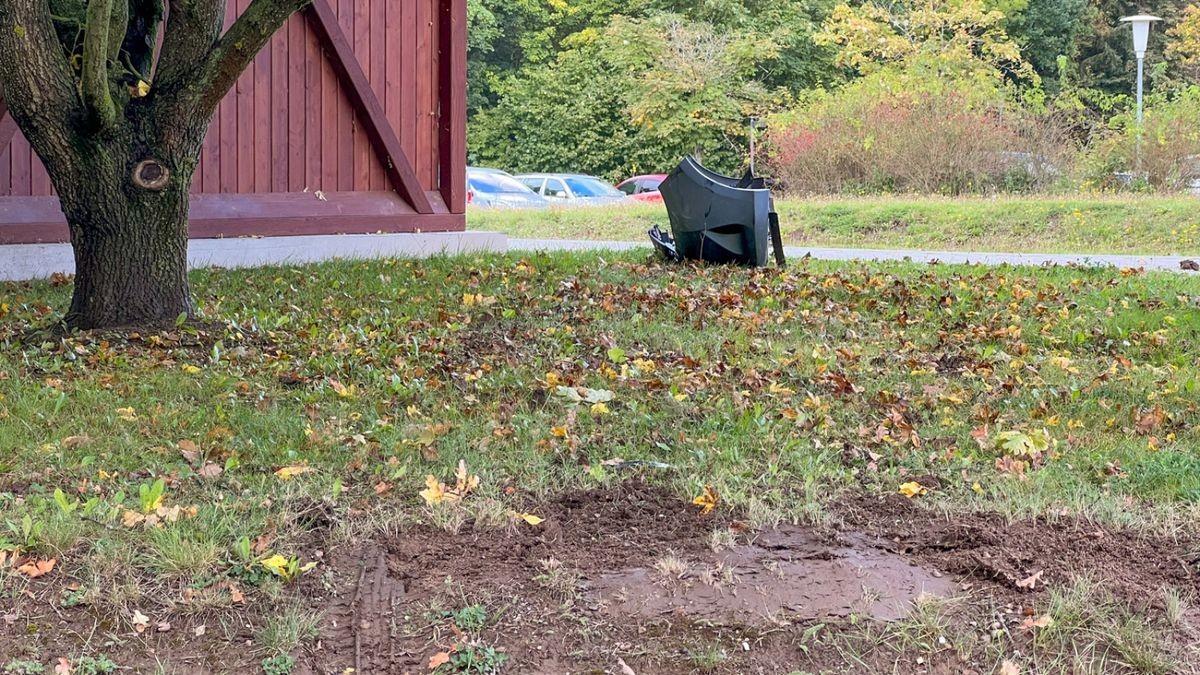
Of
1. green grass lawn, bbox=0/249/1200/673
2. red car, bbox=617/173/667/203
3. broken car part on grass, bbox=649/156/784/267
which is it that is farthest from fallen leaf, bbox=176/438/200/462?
red car, bbox=617/173/667/203

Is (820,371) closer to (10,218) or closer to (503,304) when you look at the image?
(503,304)

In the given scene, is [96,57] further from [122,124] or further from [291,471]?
[291,471]

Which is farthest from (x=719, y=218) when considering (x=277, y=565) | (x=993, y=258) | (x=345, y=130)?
(x=277, y=565)

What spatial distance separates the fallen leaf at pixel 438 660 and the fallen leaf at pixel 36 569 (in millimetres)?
1199

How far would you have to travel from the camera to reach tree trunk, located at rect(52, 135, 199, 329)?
618 cm

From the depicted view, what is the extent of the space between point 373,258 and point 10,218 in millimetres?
3058

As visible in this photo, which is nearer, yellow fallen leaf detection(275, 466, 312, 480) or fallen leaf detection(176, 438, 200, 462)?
yellow fallen leaf detection(275, 466, 312, 480)

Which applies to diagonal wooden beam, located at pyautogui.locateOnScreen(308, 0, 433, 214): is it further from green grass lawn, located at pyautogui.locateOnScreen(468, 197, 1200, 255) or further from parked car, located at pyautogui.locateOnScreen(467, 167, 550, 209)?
parked car, located at pyautogui.locateOnScreen(467, 167, 550, 209)

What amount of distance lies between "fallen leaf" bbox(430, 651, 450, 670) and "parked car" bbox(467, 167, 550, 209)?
2180 centimetres

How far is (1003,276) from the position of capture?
9.70 meters

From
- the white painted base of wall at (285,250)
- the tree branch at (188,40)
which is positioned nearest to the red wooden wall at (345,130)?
the white painted base of wall at (285,250)

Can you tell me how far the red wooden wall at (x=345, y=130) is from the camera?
10.4 meters

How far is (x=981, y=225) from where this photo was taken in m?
15.9

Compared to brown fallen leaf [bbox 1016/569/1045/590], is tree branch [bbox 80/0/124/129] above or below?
above
